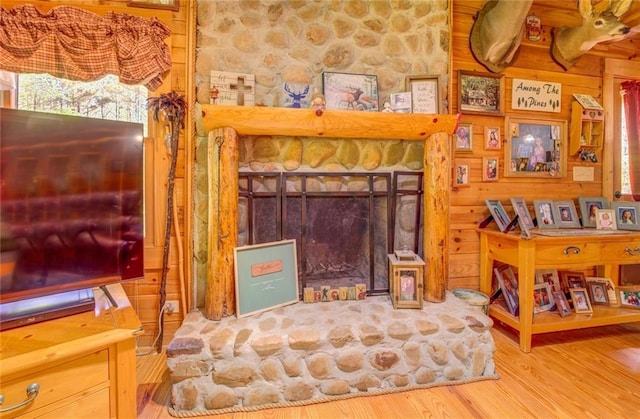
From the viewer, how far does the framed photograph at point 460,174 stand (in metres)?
2.27

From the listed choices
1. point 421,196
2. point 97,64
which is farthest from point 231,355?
point 97,64

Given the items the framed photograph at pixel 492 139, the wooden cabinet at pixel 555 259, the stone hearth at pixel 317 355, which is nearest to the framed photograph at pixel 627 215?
the wooden cabinet at pixel 555 259

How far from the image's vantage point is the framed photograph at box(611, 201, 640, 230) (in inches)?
87.9

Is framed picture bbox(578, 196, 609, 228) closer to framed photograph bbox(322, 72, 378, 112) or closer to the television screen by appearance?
framed photograph bbox(322, 72, 378, 112)

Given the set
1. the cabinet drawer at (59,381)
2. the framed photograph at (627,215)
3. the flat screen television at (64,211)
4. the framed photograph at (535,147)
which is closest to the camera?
the cabinet drawer at (59,381)

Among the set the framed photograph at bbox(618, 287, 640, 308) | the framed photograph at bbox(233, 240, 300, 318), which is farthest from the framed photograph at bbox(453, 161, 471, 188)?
the framed photograph at bbox(618, 287, 640, 308)

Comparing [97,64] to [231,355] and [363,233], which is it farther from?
[363,233]

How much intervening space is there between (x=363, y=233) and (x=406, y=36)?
4.73 feet

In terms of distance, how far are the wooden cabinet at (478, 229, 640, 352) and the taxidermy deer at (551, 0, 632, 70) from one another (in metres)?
1.39

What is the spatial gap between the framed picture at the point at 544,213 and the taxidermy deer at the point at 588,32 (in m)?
1.15

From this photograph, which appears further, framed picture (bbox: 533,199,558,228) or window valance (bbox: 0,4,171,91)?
framed picture (bbox: 533,199,558,228)

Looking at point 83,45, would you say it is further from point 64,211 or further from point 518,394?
point 518,394

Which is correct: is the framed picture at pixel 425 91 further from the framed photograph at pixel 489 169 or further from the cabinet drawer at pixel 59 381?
the cabinet drawer at pixel 59 381

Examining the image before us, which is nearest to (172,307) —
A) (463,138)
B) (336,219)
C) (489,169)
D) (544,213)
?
(336,219)
